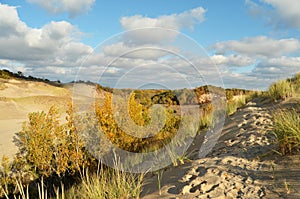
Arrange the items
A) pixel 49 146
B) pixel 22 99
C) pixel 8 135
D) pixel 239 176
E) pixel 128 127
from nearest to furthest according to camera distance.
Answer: pixel 239 176 < pixel 49 146 < pixel 128 127 < pixel 8 135 < pixel 22 99

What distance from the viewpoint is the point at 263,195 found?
10.4 ft

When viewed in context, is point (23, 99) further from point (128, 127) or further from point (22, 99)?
point (128, 127)

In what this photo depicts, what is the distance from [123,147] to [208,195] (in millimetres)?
5935

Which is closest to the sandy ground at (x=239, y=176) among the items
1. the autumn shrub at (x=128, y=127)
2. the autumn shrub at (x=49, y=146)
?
the autumn shrub at (x=128, y=127)

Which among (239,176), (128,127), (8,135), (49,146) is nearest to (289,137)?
(239,176)

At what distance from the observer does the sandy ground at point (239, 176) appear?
3.32 metres

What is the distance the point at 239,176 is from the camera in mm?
3729

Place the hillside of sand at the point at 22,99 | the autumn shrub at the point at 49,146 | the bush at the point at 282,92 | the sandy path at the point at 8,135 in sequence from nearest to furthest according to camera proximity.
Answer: the bush at the point at 282,92 < the autumn shrub at the point at 49,146 < the sandy path at the point at 8,135 < the hillside of sand at the point at 22,99

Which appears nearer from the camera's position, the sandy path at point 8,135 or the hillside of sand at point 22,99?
the sandy path at point 8,135

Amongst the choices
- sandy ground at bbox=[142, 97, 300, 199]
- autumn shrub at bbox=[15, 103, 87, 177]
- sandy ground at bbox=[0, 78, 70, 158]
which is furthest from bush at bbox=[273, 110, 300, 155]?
sandy ground at bbox=[0, 78, 70, 158]

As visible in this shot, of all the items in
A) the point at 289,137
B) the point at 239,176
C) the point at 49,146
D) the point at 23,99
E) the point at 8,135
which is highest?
the point at 23,99

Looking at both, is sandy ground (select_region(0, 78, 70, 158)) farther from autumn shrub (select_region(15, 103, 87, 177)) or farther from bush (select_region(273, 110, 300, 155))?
bush (select_region(273, 110, 300, 155))

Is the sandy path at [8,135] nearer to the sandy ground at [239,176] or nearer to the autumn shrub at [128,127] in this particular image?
the autumn shrub at [128,127]

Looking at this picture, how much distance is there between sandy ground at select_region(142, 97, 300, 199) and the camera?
3.32 metres
